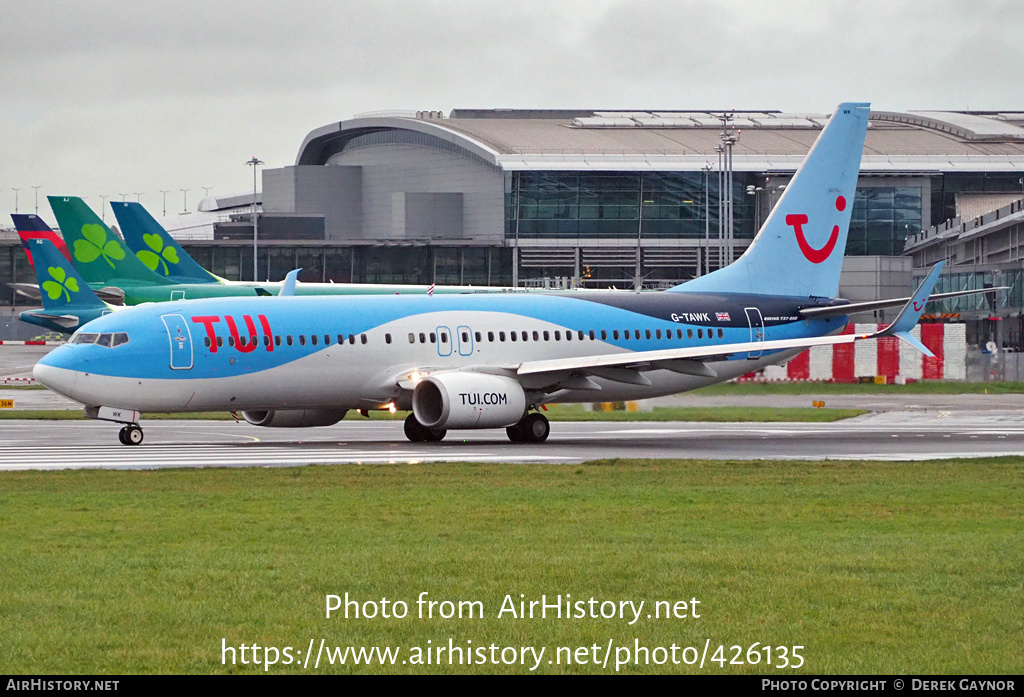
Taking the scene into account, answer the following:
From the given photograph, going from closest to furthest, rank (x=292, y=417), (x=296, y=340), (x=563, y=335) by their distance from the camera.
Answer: (x=296, y=340) < (x=292, y=417) < (x=563, y=335)

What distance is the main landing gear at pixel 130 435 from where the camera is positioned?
34.2m

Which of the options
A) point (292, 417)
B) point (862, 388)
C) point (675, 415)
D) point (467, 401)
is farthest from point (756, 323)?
point (862, 388)

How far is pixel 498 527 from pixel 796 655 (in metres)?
7.50

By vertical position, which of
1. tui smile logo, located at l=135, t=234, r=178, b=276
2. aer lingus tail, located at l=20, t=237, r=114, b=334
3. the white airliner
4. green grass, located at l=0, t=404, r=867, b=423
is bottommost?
green grass, located at l=0, t=404, r=867, b=423

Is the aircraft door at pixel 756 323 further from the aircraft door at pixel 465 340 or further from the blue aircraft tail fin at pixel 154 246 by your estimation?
the blue aircraft tail fin at pixel 154 246

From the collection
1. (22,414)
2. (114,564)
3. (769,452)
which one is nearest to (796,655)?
(114,564)

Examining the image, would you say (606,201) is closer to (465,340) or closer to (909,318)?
(465,340)

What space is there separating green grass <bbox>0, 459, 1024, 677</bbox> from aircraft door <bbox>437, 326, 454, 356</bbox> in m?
12.8

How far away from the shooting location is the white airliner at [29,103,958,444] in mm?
33594

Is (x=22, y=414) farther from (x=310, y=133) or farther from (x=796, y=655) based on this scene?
(x=310, y=133)

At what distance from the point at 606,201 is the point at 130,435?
9283 cm

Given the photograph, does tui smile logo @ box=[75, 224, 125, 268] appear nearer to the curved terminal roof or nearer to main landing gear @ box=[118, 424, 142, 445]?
main landing gear @ box=[118, 424, 142, 445]

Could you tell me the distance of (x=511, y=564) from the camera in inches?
551

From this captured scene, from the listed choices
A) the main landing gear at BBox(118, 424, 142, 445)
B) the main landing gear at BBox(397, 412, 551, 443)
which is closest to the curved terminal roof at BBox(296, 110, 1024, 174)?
the main landing gear at BBox(397, 412, 551, 443)
